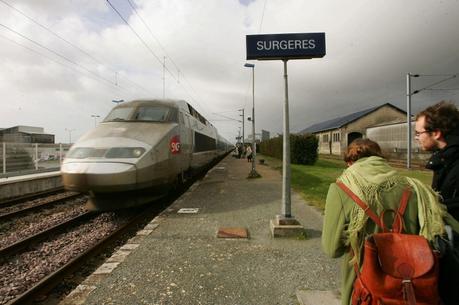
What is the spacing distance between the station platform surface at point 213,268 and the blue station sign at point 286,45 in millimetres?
3203

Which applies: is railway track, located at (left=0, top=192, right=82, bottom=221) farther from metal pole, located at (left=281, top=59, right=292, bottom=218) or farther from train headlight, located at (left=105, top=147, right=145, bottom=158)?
metal pole, located at (left=281, top=59, right=292, bottom=218)

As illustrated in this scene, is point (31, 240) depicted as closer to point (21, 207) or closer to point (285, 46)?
point (21, 207)

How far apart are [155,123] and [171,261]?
4850 millimetres

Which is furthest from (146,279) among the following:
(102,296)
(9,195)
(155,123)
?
(9,195)

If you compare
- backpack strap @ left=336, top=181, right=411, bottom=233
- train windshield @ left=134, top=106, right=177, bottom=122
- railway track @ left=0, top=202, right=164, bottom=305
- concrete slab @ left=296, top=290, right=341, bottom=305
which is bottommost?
railway track @ left=0, top=202, right=164, bottom=305

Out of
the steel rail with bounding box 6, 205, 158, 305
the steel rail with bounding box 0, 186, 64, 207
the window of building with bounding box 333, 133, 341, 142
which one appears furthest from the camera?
the window of building with bounding box 333, 133, 341, 142

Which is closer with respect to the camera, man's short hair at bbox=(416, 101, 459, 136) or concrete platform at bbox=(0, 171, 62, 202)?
man's short hair at bbox=(416, 101, 459, 136)

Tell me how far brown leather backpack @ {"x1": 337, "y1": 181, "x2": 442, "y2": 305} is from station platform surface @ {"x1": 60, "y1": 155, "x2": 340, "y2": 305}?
79.9 inches

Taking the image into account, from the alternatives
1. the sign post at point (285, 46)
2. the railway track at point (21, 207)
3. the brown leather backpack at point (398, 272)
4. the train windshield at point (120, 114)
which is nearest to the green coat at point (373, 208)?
the brown leather backpack at point (398, 272)

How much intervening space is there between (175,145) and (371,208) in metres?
7.54

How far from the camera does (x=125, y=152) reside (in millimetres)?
7441

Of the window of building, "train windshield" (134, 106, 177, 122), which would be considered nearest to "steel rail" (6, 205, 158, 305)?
"train windshield" (134, 106, 177, 122)

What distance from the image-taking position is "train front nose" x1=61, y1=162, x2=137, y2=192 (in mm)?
6945

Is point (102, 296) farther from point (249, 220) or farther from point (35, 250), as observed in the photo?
point (249, 220)
